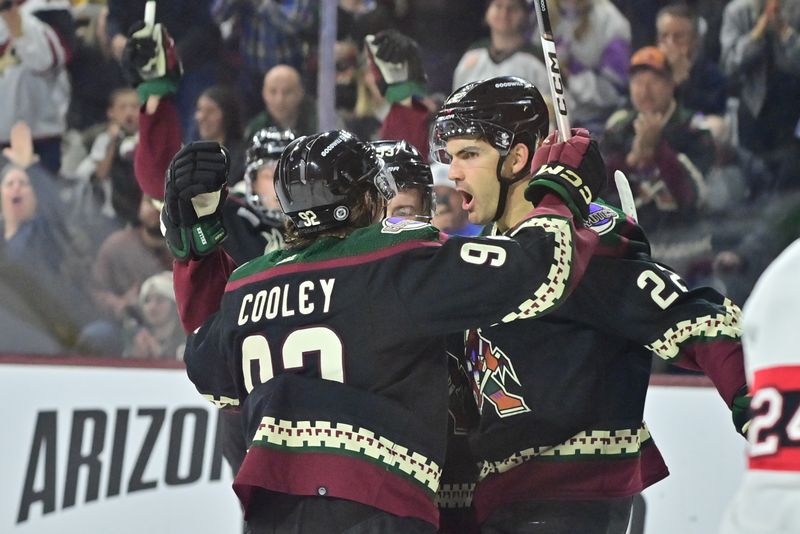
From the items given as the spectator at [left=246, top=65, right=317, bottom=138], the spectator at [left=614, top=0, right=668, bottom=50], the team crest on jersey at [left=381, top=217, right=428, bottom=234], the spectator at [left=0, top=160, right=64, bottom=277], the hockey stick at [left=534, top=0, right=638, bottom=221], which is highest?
the hockey stick at [left=534, top=0, right=638, bottom=221]

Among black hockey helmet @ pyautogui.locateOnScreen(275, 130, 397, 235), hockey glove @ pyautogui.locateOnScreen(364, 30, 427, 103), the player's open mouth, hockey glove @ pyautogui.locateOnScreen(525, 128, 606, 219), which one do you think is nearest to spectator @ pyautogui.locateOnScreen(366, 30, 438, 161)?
hockey glove @ pyautogui.locateOnScreen(364, 30, 427, 103)

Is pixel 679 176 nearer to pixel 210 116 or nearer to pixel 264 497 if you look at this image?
pixel 210 116

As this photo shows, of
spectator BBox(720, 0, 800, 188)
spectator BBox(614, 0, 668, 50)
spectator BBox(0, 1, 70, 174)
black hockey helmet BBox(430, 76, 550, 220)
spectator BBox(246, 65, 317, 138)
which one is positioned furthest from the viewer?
spectator BBox(246, 65, 317, 138)

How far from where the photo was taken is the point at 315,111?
493 centimetres

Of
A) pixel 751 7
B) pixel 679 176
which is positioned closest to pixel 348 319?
pixel 679 176

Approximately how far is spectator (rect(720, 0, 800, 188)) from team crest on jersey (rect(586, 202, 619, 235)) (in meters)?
2.22

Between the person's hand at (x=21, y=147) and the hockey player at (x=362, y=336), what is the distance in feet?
9.47

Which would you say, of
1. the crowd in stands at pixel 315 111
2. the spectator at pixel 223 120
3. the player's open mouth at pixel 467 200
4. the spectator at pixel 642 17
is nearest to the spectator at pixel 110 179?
the crowd in stands at pixel 315 111

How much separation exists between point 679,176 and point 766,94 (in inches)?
17.3

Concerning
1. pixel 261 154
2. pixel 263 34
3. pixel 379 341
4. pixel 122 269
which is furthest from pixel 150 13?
pixel 263 34

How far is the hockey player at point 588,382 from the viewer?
223 cm

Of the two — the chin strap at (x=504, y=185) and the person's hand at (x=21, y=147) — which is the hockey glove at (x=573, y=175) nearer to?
the chin strap at (x=504, y=185)

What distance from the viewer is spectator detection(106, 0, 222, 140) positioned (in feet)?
16.6

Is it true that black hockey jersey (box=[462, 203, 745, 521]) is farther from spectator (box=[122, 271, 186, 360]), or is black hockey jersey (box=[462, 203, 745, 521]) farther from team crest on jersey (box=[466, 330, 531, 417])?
spectator (box=[122, 271, 186, 360])
